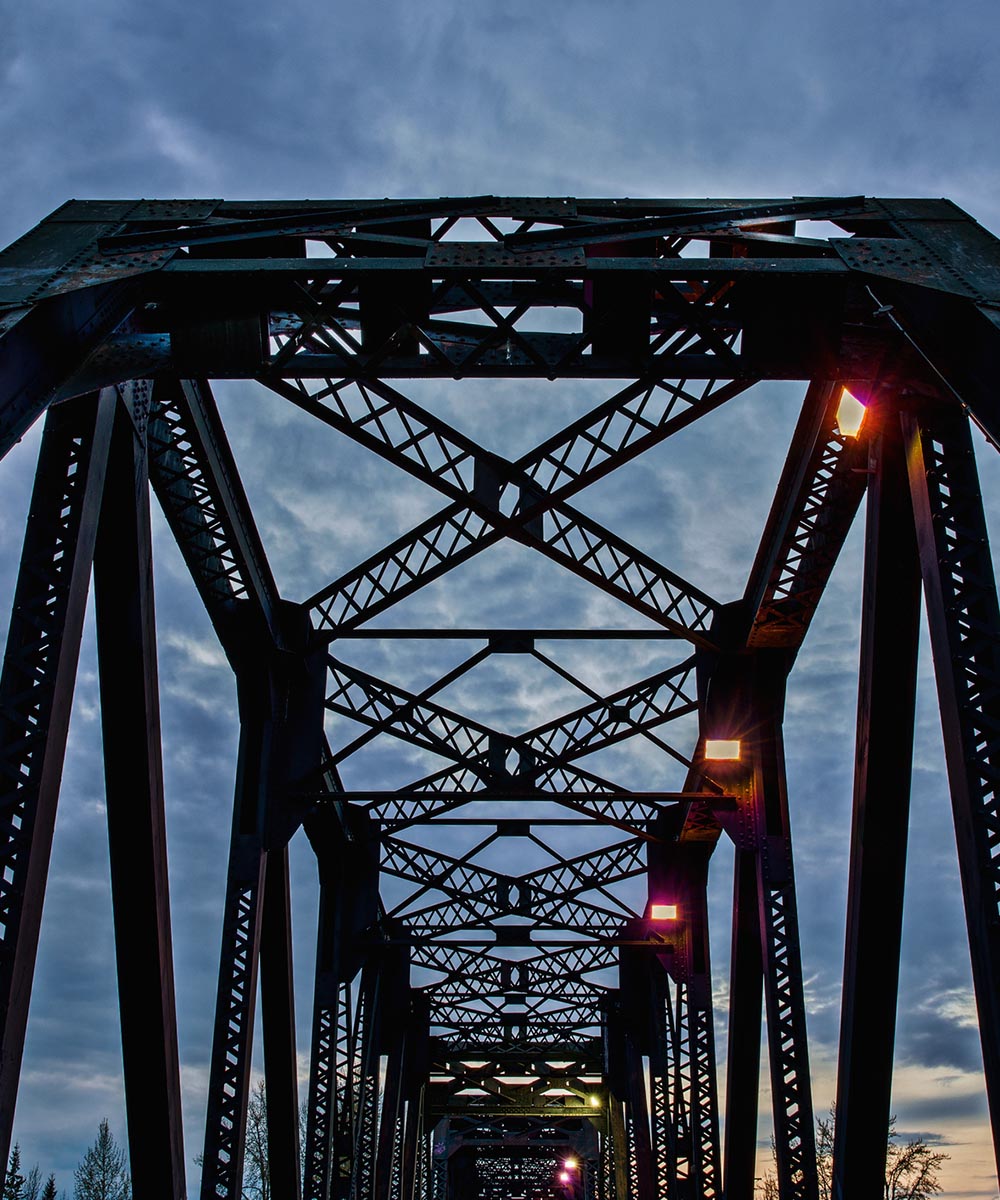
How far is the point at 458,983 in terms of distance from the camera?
33031 millimetres

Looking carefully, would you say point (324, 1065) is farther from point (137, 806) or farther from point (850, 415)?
point (850, 415)

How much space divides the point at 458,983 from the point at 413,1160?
339 inches

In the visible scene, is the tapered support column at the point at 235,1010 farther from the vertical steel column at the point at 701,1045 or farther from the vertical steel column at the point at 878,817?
the vertical steel column at the point at 701,1045

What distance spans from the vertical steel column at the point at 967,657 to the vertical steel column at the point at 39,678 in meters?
5.99

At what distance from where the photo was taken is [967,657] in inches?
319

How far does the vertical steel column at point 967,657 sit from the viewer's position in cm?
727

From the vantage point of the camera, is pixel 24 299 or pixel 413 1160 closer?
pixel 24 299

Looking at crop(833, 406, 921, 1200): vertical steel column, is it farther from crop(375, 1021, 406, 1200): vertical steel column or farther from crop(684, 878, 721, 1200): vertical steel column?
crop(375, 1021, 406, 1200): vertical steel column

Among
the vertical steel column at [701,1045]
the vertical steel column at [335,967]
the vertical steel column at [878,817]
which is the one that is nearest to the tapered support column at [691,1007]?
the vertical steel column at [701,1045]

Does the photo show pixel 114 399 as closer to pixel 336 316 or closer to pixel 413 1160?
pixel 336 316

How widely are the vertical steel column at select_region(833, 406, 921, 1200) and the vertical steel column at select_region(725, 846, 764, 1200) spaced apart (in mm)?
4875

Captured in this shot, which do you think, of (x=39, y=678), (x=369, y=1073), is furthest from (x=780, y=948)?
(x=369, y=1073)

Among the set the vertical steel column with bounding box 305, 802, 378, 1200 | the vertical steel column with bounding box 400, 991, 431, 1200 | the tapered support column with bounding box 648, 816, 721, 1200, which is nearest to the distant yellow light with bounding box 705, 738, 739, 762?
the tapered support column with bounding box 648, 816, 721, 1200

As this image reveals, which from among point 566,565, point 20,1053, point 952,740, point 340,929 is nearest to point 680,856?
point 340,929
